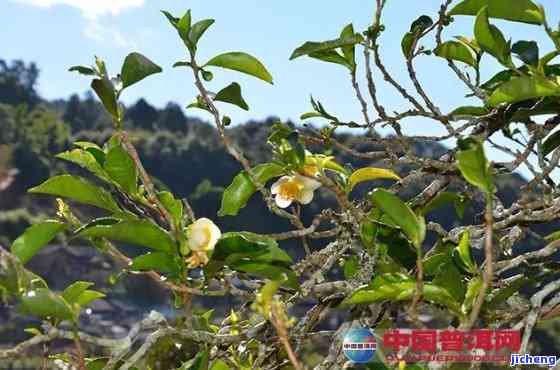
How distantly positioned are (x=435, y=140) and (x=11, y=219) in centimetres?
2132

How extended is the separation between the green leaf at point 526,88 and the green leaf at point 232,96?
0.30 m

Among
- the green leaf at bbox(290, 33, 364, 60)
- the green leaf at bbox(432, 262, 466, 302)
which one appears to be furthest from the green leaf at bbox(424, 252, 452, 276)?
the green leaf at bbox(290, 33, 364, 60)

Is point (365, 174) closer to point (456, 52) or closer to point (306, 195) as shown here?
point (306, 195)

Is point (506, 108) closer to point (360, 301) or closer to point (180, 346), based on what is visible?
point (360, 301)

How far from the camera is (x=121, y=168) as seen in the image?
773 mm

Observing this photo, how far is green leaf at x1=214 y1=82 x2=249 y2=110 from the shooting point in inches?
33.8

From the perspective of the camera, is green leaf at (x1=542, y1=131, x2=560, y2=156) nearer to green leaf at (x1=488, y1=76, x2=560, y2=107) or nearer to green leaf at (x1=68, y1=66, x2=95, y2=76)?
green leaf at (x1=488, y1=76, x2=560, y2=107)

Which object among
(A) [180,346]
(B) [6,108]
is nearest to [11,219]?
(B) [6,108]

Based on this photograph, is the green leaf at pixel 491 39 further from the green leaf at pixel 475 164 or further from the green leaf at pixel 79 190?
the green leaf at pixel 79 190

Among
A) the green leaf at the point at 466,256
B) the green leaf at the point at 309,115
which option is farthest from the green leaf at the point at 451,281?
the green leaf at the point at 309,115

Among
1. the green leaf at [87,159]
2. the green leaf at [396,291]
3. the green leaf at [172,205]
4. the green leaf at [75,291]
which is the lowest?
the green leaf at [75,291]

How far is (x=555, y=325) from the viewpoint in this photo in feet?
51.2

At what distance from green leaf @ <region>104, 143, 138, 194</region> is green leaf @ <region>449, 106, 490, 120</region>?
0.45 meters

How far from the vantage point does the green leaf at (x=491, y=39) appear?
83 centimetres
